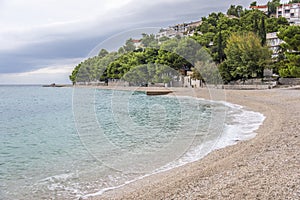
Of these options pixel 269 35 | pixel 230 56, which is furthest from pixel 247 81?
pixel 269 35

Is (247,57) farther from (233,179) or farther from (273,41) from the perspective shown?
(233,179)

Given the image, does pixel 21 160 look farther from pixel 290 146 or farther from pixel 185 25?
pixel 185 25

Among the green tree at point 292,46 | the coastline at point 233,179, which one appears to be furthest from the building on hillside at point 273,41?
the coastline at point 233,179

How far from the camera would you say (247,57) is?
49.8 meters

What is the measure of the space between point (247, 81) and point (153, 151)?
43936 mm

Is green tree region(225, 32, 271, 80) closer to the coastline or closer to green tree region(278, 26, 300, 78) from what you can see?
green tree region(278, 26, 300, 78)

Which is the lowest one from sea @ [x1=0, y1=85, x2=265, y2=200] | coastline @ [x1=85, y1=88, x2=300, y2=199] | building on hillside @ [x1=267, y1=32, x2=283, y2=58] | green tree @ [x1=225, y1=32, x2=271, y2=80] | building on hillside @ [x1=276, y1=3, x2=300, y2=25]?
sea @ [x1=0, y1=85, x2=265, y2=200]

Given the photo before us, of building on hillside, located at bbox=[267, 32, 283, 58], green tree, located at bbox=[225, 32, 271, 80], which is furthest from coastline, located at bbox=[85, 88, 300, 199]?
building on hillside, located at bbox=[267, 32, 283, 58]

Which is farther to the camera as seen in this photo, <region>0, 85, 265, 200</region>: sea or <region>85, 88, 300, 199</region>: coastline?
<region>0, 85, 265, 200</region>: sea

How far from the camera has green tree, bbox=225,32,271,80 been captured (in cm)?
4950

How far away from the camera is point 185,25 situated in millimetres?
138625

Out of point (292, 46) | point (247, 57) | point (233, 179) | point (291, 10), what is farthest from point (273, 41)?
point (233, 179)

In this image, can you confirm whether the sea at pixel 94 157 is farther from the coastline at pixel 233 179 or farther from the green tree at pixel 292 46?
the green tree at pixel 292 46

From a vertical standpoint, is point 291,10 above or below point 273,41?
above
